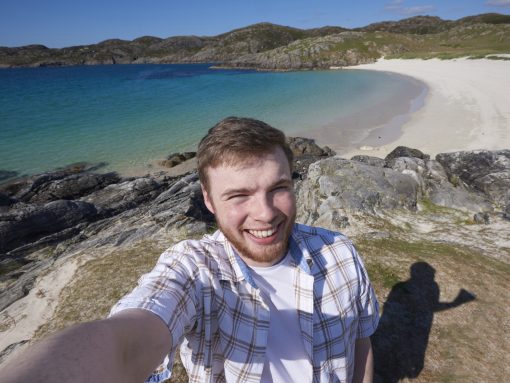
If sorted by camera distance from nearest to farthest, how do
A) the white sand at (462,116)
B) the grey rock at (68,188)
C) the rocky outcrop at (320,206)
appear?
the rocky outcrop at (320,206), the grey rock at (68,188), the white sand at (462,116)

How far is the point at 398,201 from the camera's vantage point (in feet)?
30.7

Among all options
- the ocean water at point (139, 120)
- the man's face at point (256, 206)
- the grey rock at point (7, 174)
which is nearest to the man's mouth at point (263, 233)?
the man's face at point (256, 206)

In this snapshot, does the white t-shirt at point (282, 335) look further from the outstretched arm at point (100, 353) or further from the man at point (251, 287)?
the outstretched arm at point (100, 353)

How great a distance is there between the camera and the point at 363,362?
3.18m

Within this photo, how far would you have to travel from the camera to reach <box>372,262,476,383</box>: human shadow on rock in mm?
4508

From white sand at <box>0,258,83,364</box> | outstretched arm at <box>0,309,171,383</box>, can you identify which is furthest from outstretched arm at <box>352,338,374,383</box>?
white sand at <box>0,258,83,364</box>

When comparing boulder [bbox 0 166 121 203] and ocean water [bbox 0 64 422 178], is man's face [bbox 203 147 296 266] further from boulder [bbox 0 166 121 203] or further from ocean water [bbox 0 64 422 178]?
ocean water [bbox 0 64 422 178]

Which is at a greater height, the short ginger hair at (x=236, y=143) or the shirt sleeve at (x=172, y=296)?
the short ginger hair at (x=236, y=143)

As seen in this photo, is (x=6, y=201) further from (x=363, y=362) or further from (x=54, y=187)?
(x=363, y=362)

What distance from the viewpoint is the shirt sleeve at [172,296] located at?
2057 mm

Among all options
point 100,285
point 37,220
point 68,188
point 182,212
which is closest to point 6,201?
point 68,188

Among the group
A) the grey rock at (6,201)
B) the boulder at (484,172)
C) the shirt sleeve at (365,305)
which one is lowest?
the grey rock at (6,201)

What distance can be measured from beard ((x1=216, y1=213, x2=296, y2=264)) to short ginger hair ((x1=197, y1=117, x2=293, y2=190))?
1.69 ft

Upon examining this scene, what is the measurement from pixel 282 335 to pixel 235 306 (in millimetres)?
478
